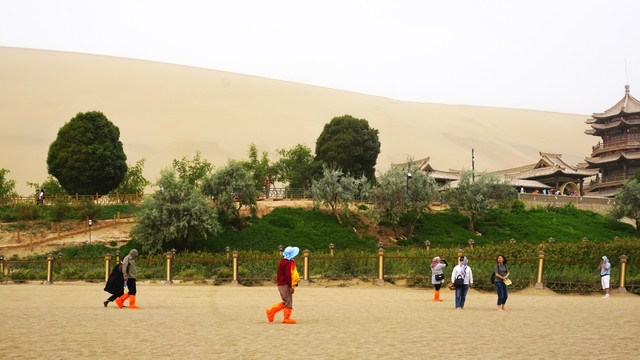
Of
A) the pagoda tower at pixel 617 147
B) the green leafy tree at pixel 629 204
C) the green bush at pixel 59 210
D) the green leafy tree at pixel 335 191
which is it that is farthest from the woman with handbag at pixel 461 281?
the pagoda tower at pixel 617 147

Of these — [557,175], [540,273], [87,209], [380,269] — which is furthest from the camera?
Answer: [557,175]

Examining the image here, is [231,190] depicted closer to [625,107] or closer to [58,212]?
[58,212]

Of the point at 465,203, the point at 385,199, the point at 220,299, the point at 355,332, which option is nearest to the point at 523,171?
the point at 465,203

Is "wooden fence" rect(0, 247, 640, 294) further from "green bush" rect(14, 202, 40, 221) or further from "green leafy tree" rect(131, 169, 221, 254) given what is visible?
"green bush" rect(14, 202, 40, 221)

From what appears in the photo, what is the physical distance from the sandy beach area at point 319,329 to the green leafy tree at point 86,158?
34.6 meters

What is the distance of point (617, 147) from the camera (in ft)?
251

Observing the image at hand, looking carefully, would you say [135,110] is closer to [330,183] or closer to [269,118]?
[269,118]

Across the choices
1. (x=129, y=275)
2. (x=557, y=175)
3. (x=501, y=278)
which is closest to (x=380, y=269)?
(x=501, y=278)

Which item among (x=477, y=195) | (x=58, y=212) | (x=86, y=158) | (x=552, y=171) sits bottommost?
(x=58, y=212)

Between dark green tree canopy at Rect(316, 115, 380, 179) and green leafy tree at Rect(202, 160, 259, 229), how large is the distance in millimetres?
17485

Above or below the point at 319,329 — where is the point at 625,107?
above

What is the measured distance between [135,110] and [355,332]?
120410 mm

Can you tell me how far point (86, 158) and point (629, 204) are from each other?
4614 cm

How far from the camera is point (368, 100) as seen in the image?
6599 inches
